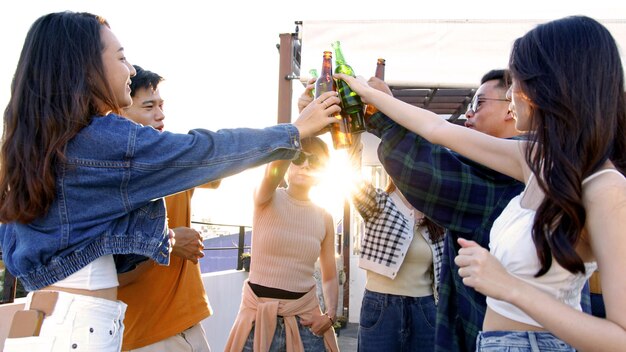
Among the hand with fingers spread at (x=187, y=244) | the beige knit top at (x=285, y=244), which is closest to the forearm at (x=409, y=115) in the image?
the hand with fingers spread at (x=187, y=244)

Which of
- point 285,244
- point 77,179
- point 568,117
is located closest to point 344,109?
point 568,117

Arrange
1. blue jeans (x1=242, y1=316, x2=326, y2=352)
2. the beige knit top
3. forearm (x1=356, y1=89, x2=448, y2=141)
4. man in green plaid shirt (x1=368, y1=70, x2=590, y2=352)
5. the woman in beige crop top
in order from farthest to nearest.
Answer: the beige knit top
blue jeans (x1=242, y1=316, x2=326, y2=352)
man in green plaid shirt (x1=368, y1=70, x2=590, y2=352)
forearm (x1=356, y1=89, x2=448, y2=141)
the woman in beige crop top

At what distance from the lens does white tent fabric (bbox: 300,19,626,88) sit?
111 inches

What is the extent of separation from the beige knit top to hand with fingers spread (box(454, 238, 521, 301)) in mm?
1747

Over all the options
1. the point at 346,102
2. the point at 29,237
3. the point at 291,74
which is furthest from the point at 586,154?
the point at 291,74

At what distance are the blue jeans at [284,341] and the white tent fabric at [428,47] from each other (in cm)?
143

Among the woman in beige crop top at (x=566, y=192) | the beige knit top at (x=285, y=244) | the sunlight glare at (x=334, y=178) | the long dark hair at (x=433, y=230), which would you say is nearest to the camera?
the woman in beige crop top at (x=566, y=192)

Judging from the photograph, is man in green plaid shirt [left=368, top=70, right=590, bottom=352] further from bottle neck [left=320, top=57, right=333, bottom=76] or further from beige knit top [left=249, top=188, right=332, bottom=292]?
beige knit top [left=249, top=188, right=332, bottom=292]

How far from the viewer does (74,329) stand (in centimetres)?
136

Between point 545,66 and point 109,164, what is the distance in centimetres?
121

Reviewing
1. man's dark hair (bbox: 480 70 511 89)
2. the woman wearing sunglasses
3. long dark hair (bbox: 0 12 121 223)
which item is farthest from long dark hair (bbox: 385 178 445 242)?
long dark hair (bbox: 0 12 121 223)

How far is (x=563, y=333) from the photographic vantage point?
114cm

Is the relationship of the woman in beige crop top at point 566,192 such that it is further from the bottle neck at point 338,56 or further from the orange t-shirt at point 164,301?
the orange t-shirt at point 164,301

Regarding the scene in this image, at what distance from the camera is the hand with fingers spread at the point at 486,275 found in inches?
47.4
